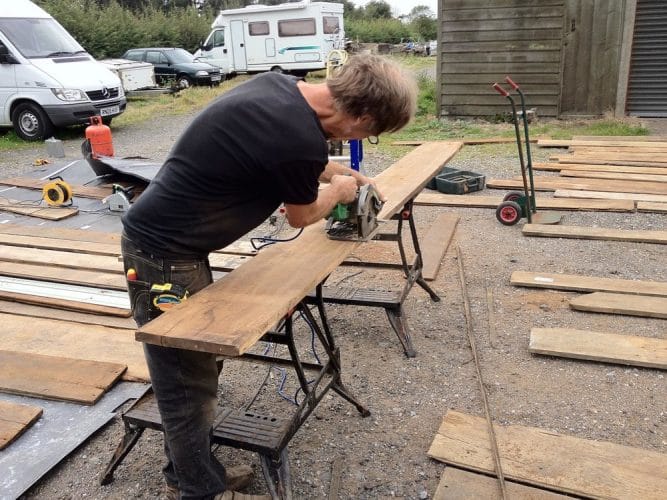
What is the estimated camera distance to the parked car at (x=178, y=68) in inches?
744

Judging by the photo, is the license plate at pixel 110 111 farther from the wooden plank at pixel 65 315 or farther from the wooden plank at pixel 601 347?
the wooden plank at pixel 601 347

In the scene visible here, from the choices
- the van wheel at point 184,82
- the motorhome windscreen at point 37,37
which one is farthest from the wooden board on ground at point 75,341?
the van wheel at point 184,82

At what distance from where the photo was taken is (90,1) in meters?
23.7

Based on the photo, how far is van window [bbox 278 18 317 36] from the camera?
20.0 metres

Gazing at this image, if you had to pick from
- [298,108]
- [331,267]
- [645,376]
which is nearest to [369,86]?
[298,108]

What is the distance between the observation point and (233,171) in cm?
199

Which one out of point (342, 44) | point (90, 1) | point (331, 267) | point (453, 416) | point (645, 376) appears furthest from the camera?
point (90, 1)

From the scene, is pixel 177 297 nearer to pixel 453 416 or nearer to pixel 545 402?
pixel 453 416

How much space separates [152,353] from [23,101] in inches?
419

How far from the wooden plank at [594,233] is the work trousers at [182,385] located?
13.6 ft

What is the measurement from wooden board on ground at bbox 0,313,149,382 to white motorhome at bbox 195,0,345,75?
1724 cm

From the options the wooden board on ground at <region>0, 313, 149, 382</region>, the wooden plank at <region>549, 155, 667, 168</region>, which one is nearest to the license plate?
the wooden board on ground at <region>0, 313, 149, 382</region>

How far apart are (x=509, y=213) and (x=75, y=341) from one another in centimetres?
412

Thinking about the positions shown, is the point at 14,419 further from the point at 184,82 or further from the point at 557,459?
the point at 184,82
